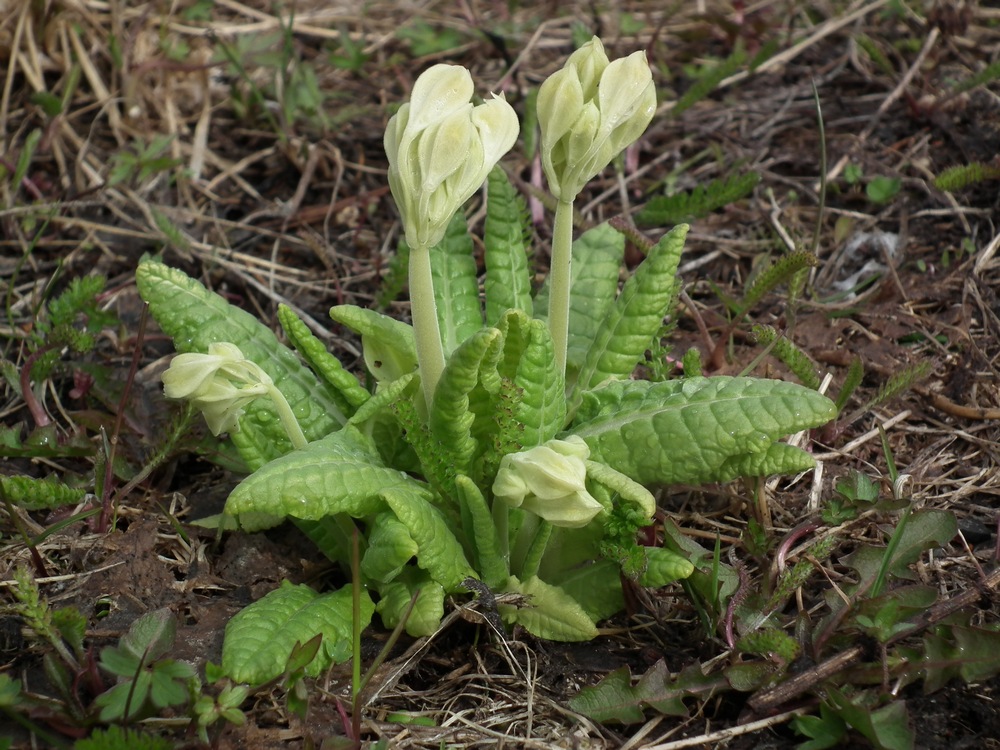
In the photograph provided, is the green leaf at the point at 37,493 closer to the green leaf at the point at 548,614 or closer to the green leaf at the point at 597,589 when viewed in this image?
the green leaf at the point at 548,614

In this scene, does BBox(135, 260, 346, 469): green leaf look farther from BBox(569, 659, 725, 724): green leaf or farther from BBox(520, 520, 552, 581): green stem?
BBox(569, 659, 725, 724): green leaf

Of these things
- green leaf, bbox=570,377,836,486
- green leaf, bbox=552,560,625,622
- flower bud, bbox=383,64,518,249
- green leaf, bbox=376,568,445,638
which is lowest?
green leaf, bbox=552,560,625,622

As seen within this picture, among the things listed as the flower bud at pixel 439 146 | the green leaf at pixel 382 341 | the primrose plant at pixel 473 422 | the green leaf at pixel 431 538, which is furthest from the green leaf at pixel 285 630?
the flower bud at pixel 439 146

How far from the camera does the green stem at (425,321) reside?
2.34 m

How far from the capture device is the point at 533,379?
8.10 ft

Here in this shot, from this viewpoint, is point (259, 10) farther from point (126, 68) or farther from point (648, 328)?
point (648, 328)

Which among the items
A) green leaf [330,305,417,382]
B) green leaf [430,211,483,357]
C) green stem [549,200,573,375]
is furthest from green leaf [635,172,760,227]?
green leaf [330,305,417,382]

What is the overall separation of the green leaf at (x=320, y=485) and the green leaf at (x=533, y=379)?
0.34m

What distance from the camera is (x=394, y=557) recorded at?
2299 millimetres

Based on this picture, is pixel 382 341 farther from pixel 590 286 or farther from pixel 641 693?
pixel 641 693

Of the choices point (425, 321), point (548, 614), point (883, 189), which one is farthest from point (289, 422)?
point (883, 189)

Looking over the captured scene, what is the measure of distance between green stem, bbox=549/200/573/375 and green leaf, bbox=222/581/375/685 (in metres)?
0.83

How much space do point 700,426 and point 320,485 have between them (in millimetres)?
936

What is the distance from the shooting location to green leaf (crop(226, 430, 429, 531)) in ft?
7.07
